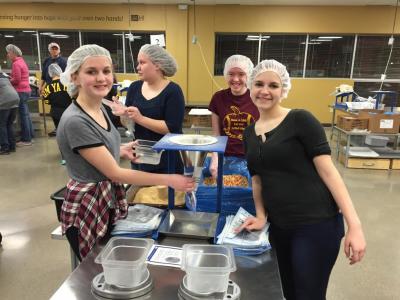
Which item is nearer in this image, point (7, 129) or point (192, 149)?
point (192, 149)

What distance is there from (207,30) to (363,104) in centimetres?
380

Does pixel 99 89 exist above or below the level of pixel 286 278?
above

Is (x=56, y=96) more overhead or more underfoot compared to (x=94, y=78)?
more underfoot

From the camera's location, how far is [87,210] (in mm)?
1185

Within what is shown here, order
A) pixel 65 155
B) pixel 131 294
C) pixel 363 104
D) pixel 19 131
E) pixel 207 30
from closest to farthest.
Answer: pixel 131 294 → pixel 65 155 → pixel 363 104 → pixel 19 131 → pixel 207 30

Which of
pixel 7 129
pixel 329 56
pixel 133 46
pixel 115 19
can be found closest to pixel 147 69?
pixel 7 129

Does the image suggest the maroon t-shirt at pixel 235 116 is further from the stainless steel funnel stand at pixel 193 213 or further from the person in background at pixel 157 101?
the stainless steel funnel stand at pixel 193 213

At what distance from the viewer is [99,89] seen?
1226mm

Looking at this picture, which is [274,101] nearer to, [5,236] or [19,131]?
[5,236]

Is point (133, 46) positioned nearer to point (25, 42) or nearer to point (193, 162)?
point (25, 42)

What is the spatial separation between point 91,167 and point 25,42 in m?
8.04

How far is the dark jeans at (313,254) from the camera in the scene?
121cm

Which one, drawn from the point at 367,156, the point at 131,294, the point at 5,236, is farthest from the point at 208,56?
the point at 131,294

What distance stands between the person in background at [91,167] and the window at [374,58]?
744cm
